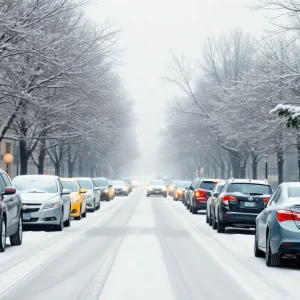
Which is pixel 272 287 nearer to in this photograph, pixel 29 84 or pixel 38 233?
pixel 38 233

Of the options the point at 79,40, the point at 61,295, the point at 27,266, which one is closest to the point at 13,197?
the point at 27,266

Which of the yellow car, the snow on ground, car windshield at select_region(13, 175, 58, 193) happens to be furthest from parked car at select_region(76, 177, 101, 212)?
the snow on ground

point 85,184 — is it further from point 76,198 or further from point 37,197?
point 37,197

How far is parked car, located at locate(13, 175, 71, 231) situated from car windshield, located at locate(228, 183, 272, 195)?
475 cm

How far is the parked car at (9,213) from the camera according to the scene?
55.6ft

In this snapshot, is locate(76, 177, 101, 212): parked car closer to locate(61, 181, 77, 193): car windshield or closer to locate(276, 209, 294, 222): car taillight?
locate(61, 181, 77, 193): car windshield

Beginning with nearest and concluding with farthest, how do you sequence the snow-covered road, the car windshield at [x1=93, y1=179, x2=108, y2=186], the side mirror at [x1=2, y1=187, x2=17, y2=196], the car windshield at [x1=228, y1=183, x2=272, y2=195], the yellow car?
the snow-covered road, the side mirror at [x1=2, y1=187, x2=17, y2=196], the car windshield at [x1=228, y1=183, x2=272, y2=195], the yellow car, the car windshield at [x1=93, y1=179, x2=108, y2=186]

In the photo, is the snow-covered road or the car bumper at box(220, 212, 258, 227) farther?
the car bumper at box(220, 212, 258, 227)

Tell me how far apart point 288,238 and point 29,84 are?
19809mm

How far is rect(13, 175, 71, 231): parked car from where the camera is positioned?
23469mm

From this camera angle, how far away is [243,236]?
23.5 meters

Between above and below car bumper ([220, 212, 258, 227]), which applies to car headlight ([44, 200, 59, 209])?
above

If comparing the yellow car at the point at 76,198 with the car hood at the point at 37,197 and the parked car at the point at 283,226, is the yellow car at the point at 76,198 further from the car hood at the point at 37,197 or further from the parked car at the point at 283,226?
the parked car at the point at 283,226

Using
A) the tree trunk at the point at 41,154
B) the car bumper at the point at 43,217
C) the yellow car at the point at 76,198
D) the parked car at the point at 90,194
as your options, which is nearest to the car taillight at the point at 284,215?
the car bumper at the point at 43,217
